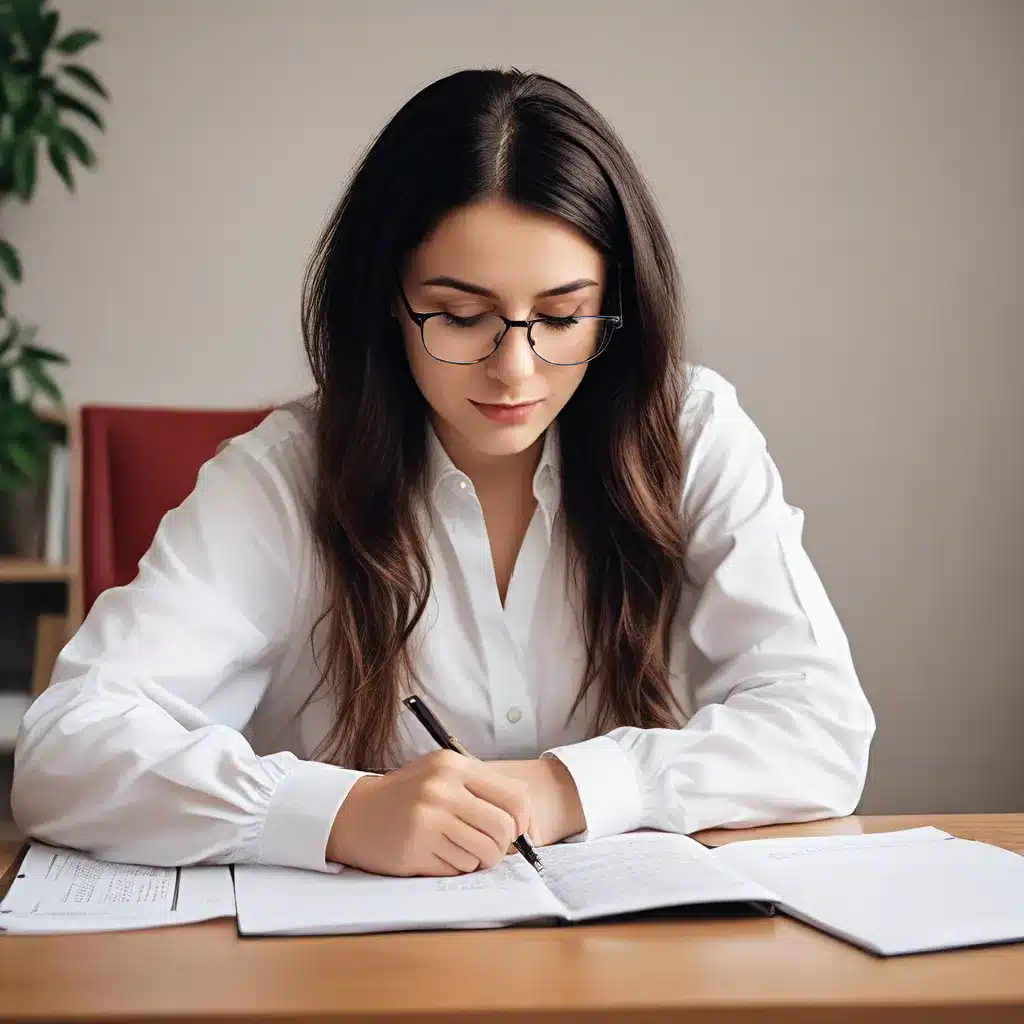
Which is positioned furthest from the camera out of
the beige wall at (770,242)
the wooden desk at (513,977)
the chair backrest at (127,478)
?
the beige wall at (770,242)

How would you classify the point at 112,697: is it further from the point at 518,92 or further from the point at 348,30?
the point at 348,30

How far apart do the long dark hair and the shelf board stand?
184 cm

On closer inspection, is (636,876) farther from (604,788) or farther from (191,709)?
(191,709)

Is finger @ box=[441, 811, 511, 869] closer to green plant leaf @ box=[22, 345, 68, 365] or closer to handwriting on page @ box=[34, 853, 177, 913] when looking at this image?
handwriting on page @ box=[34, 853, 177, 913]

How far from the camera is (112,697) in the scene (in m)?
1.13

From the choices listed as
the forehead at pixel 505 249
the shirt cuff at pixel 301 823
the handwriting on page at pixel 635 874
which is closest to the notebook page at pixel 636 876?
the handwriting on page at pixel 635 874

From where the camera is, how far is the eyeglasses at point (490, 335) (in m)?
1.24

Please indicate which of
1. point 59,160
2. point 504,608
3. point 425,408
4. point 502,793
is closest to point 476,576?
point 504,608

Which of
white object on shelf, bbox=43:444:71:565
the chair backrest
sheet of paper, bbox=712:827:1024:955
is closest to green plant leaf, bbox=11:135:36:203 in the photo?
white object on shelf, bbox=43:444:71:565

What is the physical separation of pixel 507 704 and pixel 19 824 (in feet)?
1.66

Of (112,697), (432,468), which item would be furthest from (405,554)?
(112,697)

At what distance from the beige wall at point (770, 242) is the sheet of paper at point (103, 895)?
236 cm

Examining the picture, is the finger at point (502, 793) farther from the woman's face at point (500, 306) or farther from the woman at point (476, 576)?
the woman's face at point (500, 306)

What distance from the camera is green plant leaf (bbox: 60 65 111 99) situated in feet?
9.89
